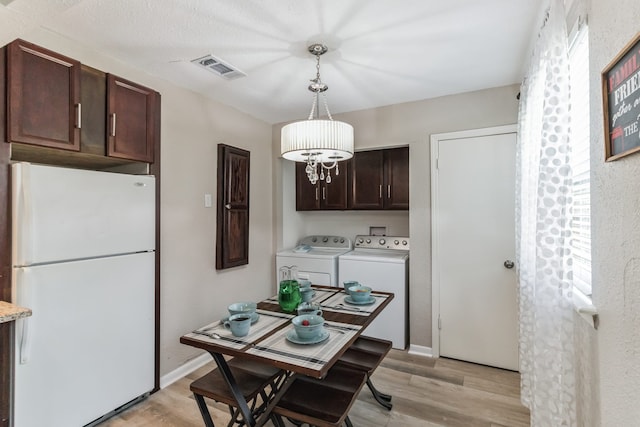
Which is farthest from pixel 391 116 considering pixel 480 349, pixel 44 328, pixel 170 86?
pixel 44 328

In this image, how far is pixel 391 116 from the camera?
128 inches

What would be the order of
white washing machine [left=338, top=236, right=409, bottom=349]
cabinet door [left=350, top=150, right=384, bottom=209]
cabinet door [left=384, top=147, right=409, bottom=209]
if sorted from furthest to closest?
cabinet door [left=350, top=150, right=384, bottom=209] → cabinet door [left=384, top=147, right=409, bottom=209] → white washing machine [left=338, top=236, right=409, bottom=349]

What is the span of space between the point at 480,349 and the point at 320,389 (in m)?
1.88

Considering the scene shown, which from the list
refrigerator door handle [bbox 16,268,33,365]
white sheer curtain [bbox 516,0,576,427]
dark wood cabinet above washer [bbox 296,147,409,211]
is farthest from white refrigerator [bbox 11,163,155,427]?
white sheer curtain [bbox 516,0,576,427]

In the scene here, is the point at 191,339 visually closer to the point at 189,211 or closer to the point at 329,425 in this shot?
the point at 329,425

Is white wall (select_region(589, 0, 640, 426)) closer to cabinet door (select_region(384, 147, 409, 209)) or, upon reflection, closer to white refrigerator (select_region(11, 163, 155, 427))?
cabinet door (select_region(384, 147, 409, 209))

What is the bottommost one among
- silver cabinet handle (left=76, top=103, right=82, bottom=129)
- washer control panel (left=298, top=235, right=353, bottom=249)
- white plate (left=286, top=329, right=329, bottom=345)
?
white plate (left=286, top=329, right=329, bottom=345)

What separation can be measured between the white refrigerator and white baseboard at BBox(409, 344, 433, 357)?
2.30 m

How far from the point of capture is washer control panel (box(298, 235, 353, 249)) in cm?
394

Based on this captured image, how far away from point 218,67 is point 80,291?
1798 mm

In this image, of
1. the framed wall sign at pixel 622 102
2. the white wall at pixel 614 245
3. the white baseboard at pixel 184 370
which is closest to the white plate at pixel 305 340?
the white wall at pixel 614 245

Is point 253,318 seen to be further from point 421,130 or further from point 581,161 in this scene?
point 421,130

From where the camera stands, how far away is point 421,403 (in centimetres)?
228

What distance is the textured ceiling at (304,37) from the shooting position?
67.7 inches
